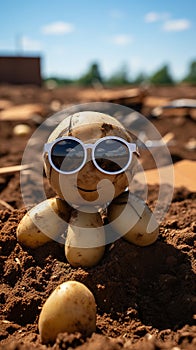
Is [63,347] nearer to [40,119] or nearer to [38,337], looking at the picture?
[38,337]

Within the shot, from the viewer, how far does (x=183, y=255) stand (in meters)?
3.30

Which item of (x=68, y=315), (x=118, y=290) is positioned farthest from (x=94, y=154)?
(x=68, y=315)

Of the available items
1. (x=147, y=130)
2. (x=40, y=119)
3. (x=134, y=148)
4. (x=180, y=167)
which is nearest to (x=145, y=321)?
(x=134, y=148)

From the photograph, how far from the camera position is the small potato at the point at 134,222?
3209 mm

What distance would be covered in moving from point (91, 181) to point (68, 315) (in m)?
0.99

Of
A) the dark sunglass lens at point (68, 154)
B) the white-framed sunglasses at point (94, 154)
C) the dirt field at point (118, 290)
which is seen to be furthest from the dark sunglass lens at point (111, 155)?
the dirt field at point (118, 290)

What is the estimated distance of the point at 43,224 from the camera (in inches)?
129

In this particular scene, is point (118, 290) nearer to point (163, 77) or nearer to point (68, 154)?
point (68, 154)

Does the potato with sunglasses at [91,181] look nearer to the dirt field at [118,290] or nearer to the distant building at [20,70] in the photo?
the dirt field at [118,290]

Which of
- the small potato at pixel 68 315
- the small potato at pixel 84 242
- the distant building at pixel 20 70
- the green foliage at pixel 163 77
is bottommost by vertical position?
the green foliage at pixel 163 77

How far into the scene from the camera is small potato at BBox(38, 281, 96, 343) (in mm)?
2508

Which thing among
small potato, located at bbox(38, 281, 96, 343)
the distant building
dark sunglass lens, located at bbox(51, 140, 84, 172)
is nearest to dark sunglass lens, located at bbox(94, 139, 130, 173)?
dark sunglass lens, located at bbox(51, 140, 84, 172)

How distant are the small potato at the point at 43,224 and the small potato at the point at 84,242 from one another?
0.16 meters

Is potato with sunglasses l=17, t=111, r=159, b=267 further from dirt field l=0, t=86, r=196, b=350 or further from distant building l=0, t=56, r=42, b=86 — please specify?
distant building l=0, t=56, r=42, b=86
